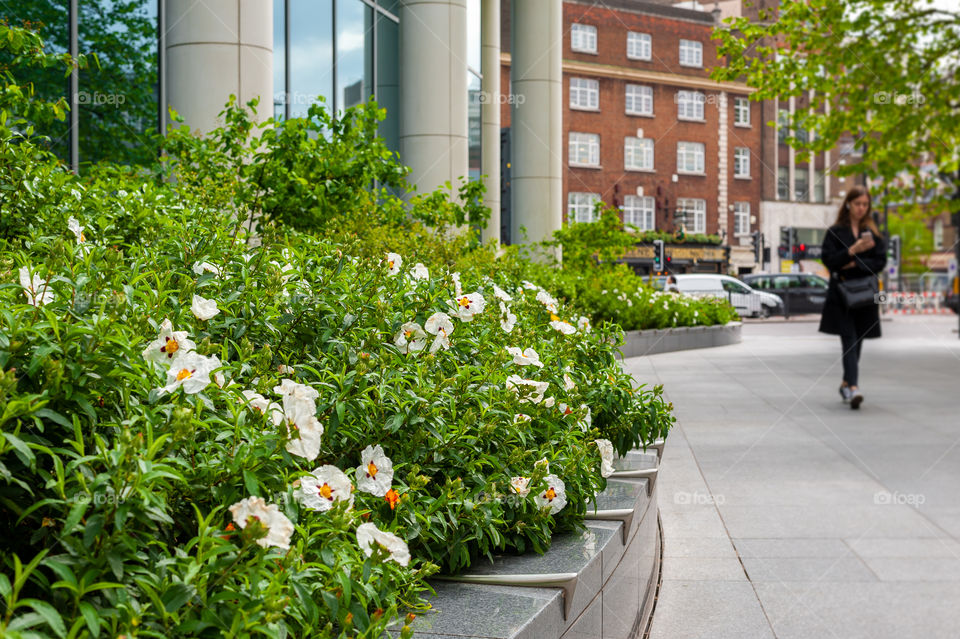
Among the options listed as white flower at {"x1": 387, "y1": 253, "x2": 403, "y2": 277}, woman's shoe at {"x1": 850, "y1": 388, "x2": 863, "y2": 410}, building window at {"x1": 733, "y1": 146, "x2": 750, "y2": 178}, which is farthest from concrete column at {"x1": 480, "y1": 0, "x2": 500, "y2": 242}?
building window at {"x1": 733, "y1": 146, "x2": 750, "y2": 178}

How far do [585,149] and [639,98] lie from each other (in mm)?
Answer: 4895

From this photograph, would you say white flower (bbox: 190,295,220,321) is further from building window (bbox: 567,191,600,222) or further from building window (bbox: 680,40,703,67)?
building window (bbox: 680,40,703,67)

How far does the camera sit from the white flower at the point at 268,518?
6.07 feet

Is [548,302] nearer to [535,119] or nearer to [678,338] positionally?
[678,338]

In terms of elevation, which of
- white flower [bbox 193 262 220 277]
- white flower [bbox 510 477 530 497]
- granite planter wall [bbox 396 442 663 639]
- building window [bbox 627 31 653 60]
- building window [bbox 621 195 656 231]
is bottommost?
granite planter wall [bbox 396 442 663 639]

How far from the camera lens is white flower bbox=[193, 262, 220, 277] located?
10.4 feet

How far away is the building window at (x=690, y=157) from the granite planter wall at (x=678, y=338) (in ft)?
110

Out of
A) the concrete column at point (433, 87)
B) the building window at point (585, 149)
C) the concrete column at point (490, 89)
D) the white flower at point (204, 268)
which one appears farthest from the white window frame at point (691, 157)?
the white flower at point (204, 268)

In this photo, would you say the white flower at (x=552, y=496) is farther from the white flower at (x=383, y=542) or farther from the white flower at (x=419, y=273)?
the white flower at (x=419, y=273)

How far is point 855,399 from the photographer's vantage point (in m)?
9.41

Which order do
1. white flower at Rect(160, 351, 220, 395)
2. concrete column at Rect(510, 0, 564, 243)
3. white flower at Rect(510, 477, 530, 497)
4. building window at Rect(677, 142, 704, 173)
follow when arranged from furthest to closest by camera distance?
building window at Rect(677, 142, 704, 173), concrete column at Rect(510, 0, 564, 243), white flower at Rect(510, 477, 530, 497), white flower at Rect(160, 351, 220, 395)

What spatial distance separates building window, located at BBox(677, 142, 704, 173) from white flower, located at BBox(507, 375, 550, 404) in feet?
168

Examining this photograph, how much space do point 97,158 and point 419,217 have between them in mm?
3546

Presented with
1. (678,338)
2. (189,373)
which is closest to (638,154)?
(678,338)
